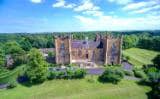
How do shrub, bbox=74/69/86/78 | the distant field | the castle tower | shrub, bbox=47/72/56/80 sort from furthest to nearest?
the distant field, the castle tower, shrub, bbox=74/69/86/78, shrub, bbox=47/72/56/80

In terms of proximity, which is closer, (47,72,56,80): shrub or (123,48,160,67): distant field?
(47,72,56,80): shrub

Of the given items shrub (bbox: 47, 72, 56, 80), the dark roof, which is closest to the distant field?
the dark roof

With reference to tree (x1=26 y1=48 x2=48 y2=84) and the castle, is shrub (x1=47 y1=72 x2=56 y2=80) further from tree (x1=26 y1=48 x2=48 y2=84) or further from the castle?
the castle

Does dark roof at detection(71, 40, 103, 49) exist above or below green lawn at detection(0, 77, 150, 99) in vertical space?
above

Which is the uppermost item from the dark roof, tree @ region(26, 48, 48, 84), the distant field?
the dark roof

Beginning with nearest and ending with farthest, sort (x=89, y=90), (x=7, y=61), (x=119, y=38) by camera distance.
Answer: (x=89, y=90) → (x=119, y=38) → (x=7, y=61)

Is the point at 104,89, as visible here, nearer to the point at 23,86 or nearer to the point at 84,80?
the point at 84,80

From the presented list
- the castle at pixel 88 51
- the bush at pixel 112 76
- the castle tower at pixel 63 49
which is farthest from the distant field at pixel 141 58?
the castle tower at pixel 63 49

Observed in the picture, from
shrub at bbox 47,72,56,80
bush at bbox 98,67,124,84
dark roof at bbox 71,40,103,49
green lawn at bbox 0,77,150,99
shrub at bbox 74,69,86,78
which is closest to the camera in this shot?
green lawn at bbox 0,77,150,99

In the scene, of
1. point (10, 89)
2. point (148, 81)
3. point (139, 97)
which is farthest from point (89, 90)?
point (10, 89)
